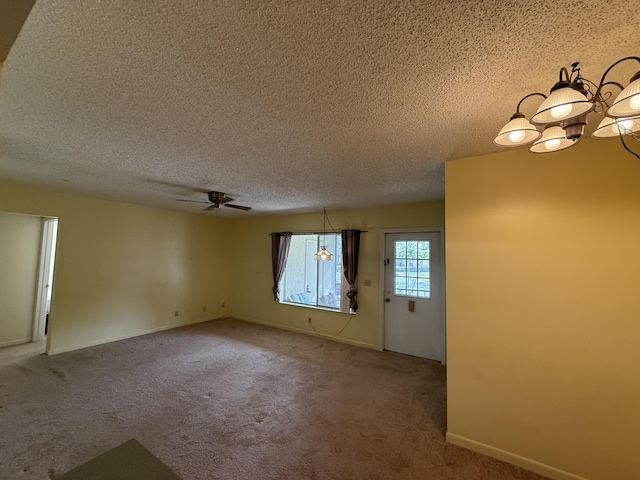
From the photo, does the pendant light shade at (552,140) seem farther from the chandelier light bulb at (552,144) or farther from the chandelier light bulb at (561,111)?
the chandelier light bulb at (561,111)

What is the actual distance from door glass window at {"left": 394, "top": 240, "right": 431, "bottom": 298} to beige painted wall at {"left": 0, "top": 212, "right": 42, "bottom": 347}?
20.6 ft

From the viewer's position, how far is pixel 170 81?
4.37 ft

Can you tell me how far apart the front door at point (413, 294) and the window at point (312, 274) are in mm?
974

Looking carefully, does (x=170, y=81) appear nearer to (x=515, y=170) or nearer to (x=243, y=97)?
(x=243, y=97)

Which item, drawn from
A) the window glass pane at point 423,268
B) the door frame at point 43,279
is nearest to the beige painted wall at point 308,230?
the window glass pane at point 423,268

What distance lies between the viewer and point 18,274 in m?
4.26

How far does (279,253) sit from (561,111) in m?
4.89

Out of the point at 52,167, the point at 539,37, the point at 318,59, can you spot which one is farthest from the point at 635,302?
the point at 52,167

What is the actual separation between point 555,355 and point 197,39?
295 cm

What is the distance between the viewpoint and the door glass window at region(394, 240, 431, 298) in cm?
409

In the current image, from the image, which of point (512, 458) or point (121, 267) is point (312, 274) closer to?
point (121, 267)

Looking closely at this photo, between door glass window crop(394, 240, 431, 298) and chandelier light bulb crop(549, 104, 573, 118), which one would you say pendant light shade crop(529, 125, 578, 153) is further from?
door glass window crop(394, 240, 431, 298)

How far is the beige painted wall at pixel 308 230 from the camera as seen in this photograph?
14.3 feet

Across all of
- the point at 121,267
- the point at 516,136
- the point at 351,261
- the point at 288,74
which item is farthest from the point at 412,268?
the point at 121,267
